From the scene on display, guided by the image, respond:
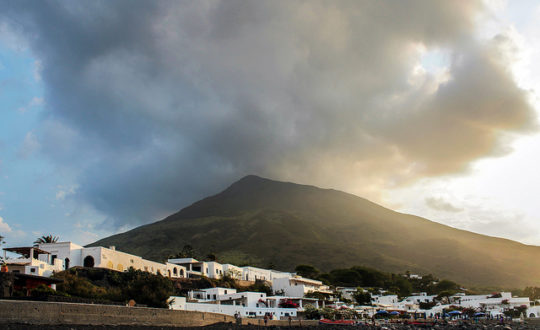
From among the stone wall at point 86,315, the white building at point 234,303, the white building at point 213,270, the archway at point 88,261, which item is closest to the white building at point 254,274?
the white building at point 213,270

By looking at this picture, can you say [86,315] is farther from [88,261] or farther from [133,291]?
[88,261]

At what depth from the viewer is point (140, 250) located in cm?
14988

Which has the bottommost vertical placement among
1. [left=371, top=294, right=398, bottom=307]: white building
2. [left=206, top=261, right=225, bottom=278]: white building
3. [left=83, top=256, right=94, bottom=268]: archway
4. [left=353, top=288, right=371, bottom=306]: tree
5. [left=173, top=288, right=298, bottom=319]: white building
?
[left=371, top=294, right=398, bottom=307]: white building

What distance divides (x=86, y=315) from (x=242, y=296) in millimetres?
30601

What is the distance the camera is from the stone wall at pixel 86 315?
21869mm

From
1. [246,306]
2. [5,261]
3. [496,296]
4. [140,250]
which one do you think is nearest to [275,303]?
[246,306]

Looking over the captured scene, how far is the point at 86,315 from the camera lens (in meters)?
25.3

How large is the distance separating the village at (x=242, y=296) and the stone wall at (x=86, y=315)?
744 cm

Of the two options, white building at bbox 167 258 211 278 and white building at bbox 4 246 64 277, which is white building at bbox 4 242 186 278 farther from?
white building at bbox 167 258 211 278

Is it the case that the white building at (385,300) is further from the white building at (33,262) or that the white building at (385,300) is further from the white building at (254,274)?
the white building at (33,262)

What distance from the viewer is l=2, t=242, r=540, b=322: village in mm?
44031

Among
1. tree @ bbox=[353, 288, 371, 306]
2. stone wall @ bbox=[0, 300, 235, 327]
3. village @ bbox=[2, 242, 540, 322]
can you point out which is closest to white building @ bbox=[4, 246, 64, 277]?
village @ bbox=[2, 242, 540, 322]

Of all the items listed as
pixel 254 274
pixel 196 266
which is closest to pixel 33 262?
pixel 196 266

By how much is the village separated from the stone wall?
7441 mm
